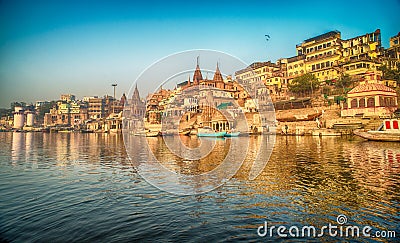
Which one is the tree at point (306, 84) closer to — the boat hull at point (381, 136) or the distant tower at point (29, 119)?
the boat hull at point (381, 136)

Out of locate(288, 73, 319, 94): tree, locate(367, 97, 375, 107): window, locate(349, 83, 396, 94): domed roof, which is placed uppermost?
locate(288, 73, 319, 94): tree

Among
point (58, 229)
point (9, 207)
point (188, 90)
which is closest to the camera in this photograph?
point (58, 229)

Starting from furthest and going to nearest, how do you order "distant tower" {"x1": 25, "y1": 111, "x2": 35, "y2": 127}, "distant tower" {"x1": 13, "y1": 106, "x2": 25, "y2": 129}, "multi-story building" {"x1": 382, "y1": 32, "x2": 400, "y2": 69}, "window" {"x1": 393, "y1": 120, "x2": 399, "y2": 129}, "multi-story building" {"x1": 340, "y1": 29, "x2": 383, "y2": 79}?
"distant tower" {"x1": 25, "y1": 111, "x2": 35, "y2": 127}
"distant tower" {"x1": 13, "y1": 106, "x2": 25, "y2": 129}
"multi-story building" {"x1": 382, "y1": 32, "x2": 400, "y2": 69}
"multi-story building" {"x1": 340, "y1": 29, "x2": 383, "y2": 79}
"window" {"x1": 393, "y1": 120, "x2": 399, "y2": 129}

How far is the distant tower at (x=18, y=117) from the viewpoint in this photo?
113688 mm

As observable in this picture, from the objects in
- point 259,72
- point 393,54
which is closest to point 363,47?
point 393,54

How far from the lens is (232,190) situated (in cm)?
1007

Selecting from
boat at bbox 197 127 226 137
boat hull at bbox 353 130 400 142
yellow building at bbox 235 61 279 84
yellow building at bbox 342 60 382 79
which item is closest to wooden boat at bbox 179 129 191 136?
boat at bbox 197 127 226 137

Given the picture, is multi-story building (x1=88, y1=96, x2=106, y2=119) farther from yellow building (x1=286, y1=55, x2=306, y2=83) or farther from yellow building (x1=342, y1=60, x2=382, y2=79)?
yellow building (x1=342, y1=60, x2=382, y2=79)

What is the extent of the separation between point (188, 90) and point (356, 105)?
38.0 meters

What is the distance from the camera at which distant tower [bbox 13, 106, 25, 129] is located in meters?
114

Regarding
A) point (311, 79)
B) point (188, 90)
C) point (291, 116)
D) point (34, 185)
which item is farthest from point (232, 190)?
point (188, 90)

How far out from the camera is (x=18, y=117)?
115750mm

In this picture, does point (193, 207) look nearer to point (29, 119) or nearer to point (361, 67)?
point (361, 67)

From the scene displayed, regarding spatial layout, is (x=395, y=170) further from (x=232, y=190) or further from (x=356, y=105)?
(x=356, y=105)
